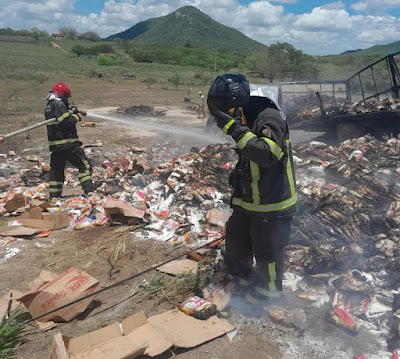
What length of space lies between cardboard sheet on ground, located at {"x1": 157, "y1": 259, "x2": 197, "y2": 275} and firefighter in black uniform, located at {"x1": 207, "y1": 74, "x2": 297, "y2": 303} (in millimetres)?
564

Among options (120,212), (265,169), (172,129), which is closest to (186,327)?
(265,169)

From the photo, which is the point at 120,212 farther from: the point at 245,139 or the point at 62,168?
the point at 245,139

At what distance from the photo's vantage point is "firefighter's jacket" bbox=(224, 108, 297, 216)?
97.4 inches

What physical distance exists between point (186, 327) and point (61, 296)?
3.61 ft

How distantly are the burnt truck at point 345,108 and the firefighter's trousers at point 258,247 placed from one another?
241 inches

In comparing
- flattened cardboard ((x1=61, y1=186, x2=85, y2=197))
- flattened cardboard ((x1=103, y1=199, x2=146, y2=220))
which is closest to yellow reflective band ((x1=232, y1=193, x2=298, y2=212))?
flattened cardboard ((x1=103, y1=199, x2=146, y2=220))

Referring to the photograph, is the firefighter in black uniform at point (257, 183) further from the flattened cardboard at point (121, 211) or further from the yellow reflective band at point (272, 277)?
the flattened cardboard at point (121, 211)

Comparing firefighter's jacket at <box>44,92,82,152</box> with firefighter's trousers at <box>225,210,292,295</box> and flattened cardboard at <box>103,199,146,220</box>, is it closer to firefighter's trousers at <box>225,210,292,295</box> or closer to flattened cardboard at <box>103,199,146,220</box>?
flattened cardboard at <box>103,199,146,220</box>

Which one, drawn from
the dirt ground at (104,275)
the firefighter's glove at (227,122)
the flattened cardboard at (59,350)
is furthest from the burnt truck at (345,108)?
the flattened cardboard at (59,350)

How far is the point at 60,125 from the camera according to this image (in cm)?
588

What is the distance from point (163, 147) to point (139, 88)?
16970mm

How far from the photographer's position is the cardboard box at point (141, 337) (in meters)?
2.45

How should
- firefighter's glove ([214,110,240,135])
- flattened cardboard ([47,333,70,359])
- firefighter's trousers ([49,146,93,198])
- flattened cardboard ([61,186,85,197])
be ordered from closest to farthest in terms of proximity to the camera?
flattened cardboard ([47,333,70,359])
firefighter's glove ([214,110,240,135])
firefighter's trousers ([49,146,93,198])
flattened cardboard ([61,186,85,197])

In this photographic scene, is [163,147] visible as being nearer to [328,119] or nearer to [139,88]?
[328,119]
